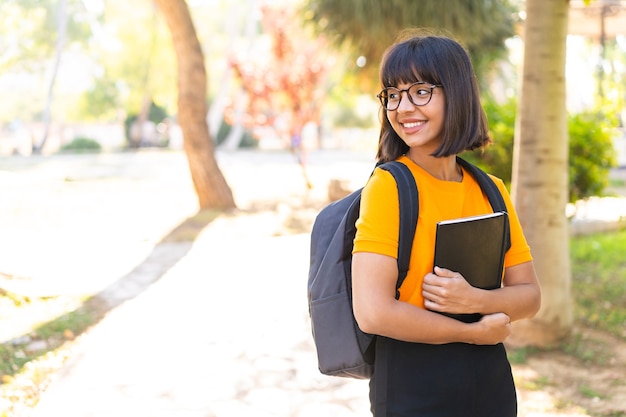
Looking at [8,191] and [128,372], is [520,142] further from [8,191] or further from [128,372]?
[8,191]

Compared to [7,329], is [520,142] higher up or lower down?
higher up

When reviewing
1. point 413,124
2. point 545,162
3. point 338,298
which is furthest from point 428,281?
point 545,162

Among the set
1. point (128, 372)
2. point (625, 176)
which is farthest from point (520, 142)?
point (625, 176)

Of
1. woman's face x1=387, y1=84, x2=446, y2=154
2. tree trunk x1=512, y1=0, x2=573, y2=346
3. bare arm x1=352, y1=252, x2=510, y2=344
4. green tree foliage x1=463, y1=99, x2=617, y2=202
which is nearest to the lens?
bare arm x1=352, y1=252, x2=510, y2=344

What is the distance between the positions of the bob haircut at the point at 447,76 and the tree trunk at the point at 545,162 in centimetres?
321

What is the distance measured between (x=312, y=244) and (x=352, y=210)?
0.53 ft

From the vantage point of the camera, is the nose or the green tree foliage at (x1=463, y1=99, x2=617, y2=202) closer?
the nose

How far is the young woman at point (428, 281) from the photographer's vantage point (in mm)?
1639

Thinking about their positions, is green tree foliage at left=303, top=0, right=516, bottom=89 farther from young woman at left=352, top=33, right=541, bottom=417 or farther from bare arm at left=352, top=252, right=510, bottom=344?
bare arm at left=352, top=252, right=510, bottom=344

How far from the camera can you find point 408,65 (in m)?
1.73

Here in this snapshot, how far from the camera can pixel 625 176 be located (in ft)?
56.6

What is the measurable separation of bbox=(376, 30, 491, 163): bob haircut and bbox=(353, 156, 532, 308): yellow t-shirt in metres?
0.09

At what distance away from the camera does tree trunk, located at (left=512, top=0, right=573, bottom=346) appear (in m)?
4.75

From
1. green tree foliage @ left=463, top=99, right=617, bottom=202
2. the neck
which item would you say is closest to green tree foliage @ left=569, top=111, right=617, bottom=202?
green tree foliage @ left=463, top=99, right=617, bottom=202
